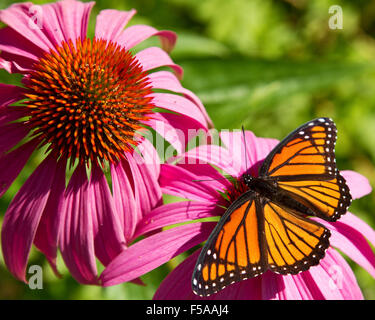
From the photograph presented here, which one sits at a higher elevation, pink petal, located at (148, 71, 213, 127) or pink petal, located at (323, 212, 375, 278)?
pink petal, located at (148, 71, 213, 127)

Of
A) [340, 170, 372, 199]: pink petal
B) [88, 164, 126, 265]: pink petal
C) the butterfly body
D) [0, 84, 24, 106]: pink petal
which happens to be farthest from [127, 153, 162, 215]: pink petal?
[340, 170, 372, 199]: pink petal

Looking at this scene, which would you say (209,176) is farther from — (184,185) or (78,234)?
(78,234)

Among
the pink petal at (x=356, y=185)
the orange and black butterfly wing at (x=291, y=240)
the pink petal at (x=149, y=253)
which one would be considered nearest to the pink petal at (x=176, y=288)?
the pink petal at (x=149, y=253)

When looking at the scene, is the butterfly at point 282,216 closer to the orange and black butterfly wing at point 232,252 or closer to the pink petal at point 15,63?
the orange and black butterfly wing at point 232,252

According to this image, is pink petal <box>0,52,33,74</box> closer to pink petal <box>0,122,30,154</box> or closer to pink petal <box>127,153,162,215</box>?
pink petal <box>0,122,30,154</box>

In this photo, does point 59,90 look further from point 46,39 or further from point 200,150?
point 200,150

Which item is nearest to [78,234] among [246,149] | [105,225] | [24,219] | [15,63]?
[105,225]
